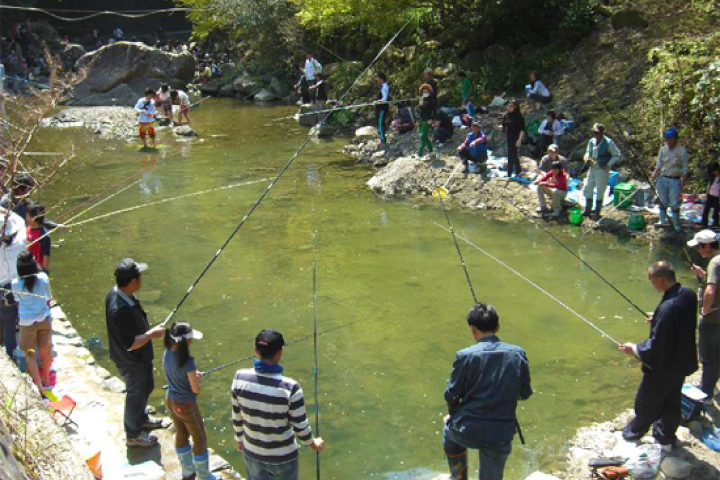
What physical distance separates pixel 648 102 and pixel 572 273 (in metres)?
4.73

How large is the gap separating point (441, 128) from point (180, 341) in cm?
1091

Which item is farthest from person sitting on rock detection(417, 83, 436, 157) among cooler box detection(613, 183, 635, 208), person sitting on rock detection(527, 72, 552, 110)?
cooler box detection(613, 183, 635, 208)

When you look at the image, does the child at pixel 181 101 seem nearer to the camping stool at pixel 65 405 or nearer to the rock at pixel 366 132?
the rock at pixel 366 132

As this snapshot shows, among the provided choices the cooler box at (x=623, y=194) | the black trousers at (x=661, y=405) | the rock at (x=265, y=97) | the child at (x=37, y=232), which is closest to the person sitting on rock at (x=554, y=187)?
the cooler box at (x=623, y=194)

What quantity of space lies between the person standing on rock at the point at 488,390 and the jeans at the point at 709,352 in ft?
7.89

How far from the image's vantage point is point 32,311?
637 cm

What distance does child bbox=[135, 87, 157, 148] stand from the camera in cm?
1784

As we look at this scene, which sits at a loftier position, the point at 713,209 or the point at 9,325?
the point at 713,209

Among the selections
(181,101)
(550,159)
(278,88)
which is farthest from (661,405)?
(278,88)

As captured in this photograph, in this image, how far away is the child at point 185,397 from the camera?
209 inches

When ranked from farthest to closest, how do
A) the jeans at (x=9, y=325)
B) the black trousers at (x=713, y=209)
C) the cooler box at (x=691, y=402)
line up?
the black trousers at (x=713, y=209) < the jeans at (x=9, y=325) < the cooler box at (x=691, y=402)

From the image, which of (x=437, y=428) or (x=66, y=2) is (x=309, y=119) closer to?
(x=437, y=428)

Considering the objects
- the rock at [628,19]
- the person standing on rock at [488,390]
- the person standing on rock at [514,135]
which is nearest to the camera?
the person standing on rock at [488,390]

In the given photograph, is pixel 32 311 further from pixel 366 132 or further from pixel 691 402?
pixel 366 132
